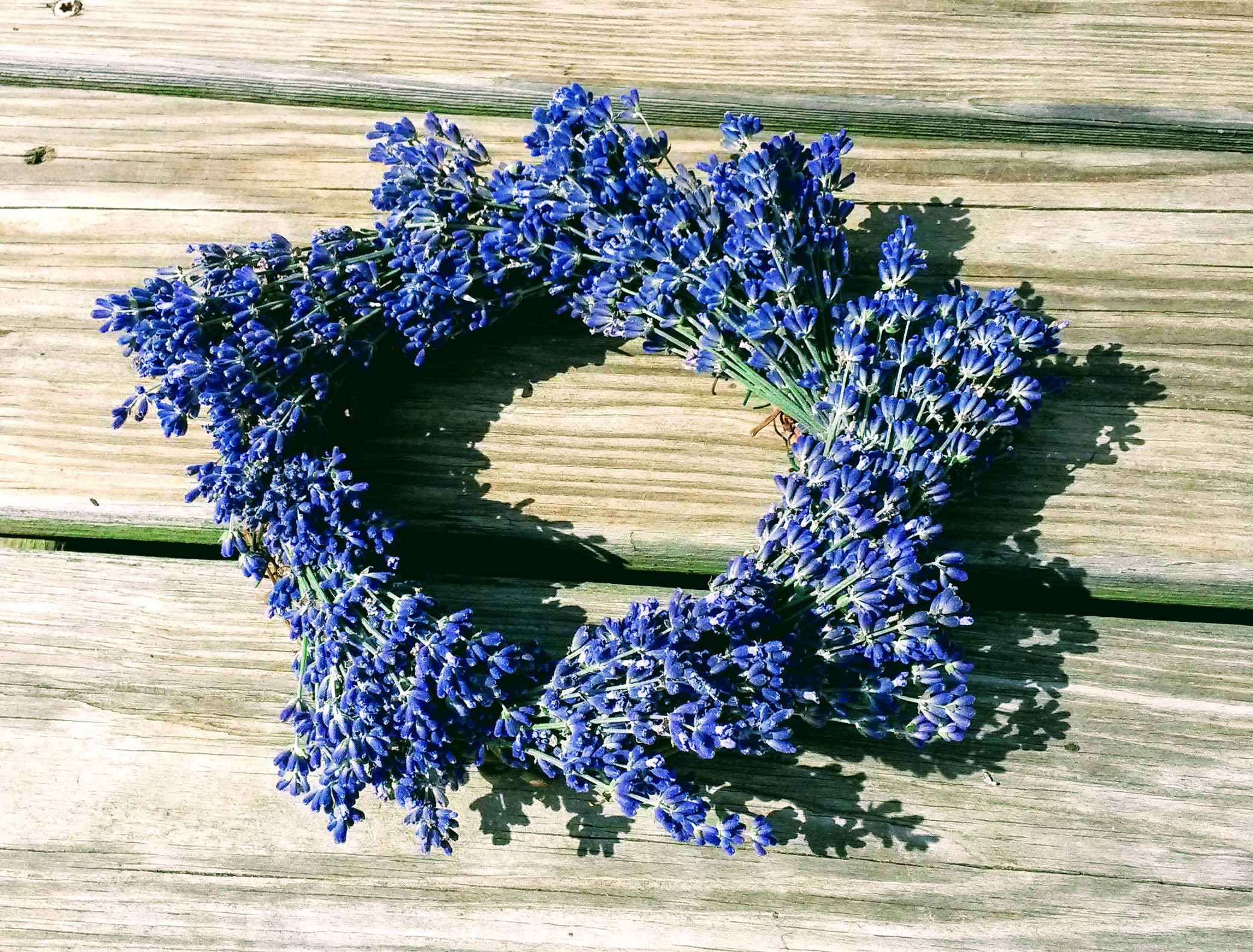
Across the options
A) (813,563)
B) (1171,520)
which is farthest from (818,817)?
(1171,520)

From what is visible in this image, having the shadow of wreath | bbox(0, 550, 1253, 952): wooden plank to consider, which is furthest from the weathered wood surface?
bbox(0, 550, 1253, 952): wooden plank

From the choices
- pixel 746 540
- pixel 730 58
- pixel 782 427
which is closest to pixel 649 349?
pixel 782 427

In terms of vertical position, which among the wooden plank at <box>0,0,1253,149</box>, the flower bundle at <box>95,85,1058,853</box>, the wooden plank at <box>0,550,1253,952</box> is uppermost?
the wooden plank at <box>0,0,1253,149</box>

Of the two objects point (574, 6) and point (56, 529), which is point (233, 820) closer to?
point (56, 529)

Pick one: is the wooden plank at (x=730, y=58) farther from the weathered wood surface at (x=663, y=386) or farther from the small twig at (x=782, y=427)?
the small twig at (x=782, y=427)

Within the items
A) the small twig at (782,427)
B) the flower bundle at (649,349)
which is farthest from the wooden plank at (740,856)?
the small twig at (782,427)

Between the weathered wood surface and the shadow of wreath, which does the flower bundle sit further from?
the weathered wood surface
